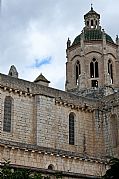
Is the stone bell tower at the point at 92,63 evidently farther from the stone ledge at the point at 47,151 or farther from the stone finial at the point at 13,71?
the stone ledge at the point at 47,151

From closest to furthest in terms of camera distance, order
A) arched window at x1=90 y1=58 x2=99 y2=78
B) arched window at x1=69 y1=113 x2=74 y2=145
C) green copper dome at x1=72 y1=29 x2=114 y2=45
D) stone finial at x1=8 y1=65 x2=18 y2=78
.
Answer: arched window at x1=69 y1=113 x2=74 y2=145 < stone finial at x1=8 y1=65 x2=18 y2=78 < arched window at x1=90 y1=58 x2=99 y2=78 < green copper dome at x1=72 y1=29 x2=114 y2=45

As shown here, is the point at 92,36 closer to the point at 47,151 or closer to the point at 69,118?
the point at 69,118

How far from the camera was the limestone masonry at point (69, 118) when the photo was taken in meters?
Result: 26.2

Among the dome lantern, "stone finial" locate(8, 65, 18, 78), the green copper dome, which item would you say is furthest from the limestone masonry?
the dome lantern

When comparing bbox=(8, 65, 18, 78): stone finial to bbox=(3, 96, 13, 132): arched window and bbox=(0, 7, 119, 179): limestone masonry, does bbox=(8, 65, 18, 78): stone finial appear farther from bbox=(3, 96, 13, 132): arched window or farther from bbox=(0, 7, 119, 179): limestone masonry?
bbox=(3, 96, 13, 132): arched window

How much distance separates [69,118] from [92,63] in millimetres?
10838

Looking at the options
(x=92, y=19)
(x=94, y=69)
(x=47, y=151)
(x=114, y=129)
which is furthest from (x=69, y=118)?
(x=92, y=19)

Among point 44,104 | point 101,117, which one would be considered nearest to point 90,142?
point 101,117

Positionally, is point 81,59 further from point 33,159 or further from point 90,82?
point 33,159

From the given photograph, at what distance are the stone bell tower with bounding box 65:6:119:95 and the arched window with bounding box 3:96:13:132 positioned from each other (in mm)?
12859

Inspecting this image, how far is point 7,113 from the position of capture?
2908cm

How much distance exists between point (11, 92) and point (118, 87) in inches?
632

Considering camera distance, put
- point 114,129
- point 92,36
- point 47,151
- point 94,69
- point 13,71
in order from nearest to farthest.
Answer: point 47,151
point 114,129
point 13,71
point 94,69
point 92,36

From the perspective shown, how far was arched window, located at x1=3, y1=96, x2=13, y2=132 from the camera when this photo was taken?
94.0 feet
